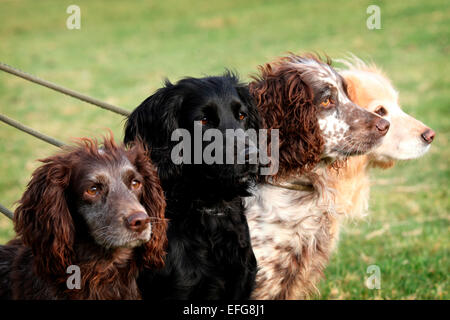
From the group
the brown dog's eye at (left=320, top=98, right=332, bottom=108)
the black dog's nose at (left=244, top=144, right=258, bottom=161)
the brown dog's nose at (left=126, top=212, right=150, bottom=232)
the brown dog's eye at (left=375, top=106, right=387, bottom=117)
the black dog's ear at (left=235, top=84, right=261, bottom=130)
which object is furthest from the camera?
the brown dog's eye at (left=375, top=106, right=387, bottom=117)

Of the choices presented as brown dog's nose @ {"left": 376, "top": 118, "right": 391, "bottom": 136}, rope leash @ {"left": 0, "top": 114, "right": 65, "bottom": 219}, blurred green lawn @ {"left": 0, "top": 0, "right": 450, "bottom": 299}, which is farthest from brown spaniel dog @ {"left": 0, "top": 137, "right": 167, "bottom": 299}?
brown dog's nose @ {"left": 376, "top": 118, "right": 391, "bottom": 136}

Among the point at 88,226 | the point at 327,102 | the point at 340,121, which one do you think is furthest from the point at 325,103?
the point at 88,226

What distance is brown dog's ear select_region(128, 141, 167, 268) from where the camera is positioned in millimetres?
3379

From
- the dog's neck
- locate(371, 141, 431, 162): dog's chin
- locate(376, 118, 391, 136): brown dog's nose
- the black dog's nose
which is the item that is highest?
locate(376, 118, 391, 136): brown dog's nose

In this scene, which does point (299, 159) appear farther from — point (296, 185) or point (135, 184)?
point (135, 184)

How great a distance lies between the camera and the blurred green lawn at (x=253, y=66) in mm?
6463

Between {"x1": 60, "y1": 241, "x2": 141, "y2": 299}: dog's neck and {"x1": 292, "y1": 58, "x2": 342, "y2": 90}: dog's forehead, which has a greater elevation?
{"x1": 292, "y1": 58, "x2": 342, "y2": 90}: dog's forehead

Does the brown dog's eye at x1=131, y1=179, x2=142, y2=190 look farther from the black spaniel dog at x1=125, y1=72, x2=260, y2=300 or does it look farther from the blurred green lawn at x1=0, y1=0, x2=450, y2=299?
the blurred green lawn at x1=0, y1=0, x2=450, y2=299

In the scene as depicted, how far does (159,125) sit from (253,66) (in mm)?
14984

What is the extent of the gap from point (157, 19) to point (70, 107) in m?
12.4

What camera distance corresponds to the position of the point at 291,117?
4141mm

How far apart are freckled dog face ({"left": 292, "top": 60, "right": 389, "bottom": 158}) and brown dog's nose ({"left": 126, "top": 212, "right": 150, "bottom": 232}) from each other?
1573 mm

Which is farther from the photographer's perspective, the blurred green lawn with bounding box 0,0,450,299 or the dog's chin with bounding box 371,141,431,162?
the blurred green lawn with bounding box 0,0,450,299
